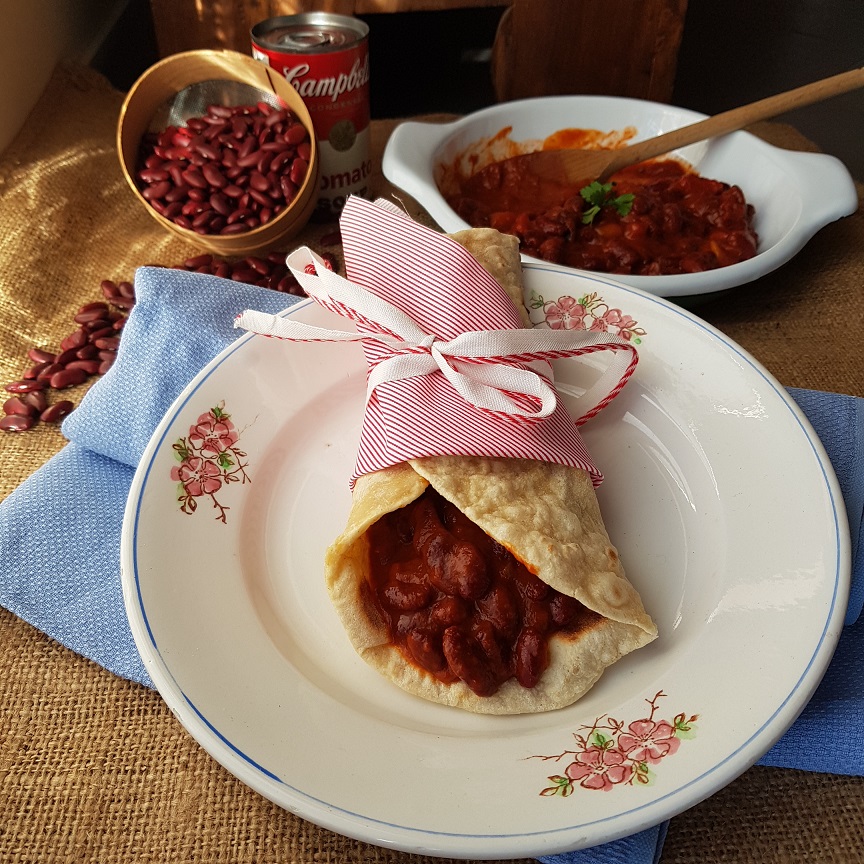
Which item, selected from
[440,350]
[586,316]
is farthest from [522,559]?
[586,316]

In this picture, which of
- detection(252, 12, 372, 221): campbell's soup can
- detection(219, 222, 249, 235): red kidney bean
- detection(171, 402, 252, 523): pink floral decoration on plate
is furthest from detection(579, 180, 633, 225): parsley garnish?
detection(171, 402, 252, 523): pink floral decoration on plate

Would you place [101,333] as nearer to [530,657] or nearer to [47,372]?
[47,372]

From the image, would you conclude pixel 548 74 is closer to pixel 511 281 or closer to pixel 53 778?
pixel 511 281

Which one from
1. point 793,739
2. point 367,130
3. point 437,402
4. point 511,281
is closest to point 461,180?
point 367,130

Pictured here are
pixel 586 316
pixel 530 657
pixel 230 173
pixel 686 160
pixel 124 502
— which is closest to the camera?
pixel 530 657

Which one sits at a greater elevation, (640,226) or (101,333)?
(640,226)

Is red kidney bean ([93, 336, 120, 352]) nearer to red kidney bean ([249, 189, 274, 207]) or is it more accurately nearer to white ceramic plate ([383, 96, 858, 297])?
red kidney bean ([249, 189, 274, 207])

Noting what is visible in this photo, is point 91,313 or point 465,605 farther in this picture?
point 91,313
